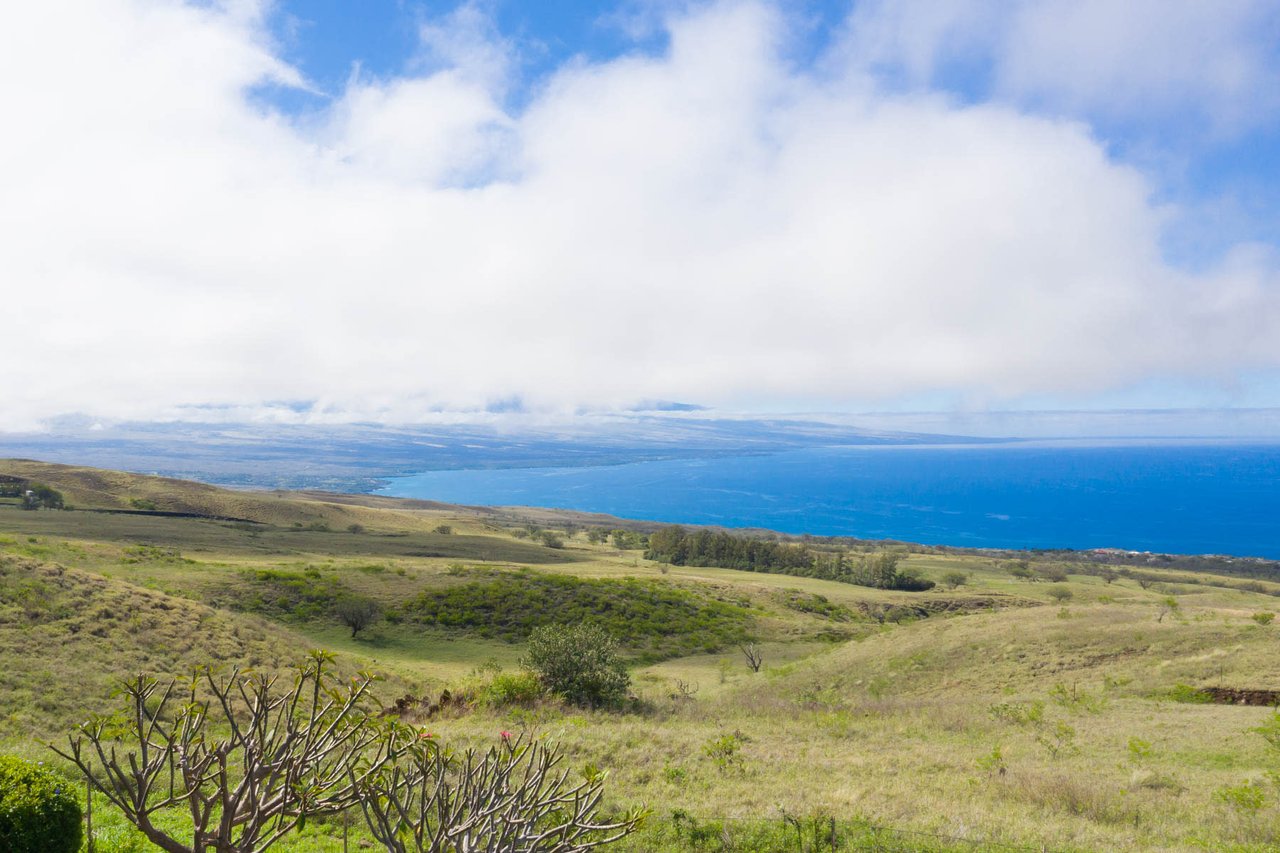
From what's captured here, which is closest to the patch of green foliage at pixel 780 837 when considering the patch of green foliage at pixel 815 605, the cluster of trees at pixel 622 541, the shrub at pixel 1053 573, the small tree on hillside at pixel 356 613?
the small tree on hillside at pixel 356 613

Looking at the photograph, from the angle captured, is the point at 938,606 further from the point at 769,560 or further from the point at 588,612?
the point at 588,612

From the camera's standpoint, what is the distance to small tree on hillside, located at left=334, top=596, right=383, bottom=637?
32.2 metres

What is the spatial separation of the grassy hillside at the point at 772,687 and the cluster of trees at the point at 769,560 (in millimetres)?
33570

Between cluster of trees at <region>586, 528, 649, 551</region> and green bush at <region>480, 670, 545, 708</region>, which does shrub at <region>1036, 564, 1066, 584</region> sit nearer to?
cluster of trees at <region>586, 528, 649, 551</region>

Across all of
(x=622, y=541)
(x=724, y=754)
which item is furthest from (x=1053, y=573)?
(x=724, y=754)

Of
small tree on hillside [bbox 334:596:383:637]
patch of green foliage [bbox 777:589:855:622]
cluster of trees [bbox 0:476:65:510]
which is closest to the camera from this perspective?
small tree on hillside [bbox 334:596:383:637]

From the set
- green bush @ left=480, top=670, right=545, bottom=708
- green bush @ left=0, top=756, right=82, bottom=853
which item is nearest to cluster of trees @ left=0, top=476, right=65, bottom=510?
green bush @ left=480, top=670, right=545, bottom=708

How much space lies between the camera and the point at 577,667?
20703 millimetres

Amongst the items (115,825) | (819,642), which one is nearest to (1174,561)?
(819,642)

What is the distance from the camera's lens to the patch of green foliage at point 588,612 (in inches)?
1423

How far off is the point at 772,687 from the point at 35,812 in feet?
71.7

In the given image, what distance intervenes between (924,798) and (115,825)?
528 inches

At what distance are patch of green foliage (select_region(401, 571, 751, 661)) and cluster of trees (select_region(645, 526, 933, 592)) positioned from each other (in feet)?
114

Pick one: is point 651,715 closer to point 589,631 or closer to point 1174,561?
point 589,631
